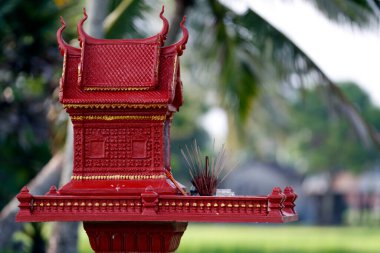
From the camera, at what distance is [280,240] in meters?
55.8

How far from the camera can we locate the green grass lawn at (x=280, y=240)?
48781 mm

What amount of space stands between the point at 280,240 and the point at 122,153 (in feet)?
132

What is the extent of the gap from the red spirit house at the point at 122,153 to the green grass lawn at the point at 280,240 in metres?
28.9

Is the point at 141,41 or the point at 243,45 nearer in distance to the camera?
the point at 141,41

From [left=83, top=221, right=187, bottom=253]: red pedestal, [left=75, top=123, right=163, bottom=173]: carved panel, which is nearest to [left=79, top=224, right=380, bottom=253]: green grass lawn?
[left=83, top=221, right=187, bottom=253]: red pedestal

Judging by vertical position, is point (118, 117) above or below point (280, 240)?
above

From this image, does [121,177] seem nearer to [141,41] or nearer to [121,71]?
[121,71]

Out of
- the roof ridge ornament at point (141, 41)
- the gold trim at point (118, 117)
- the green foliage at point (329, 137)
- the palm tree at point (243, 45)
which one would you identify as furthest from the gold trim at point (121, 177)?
the green foliage at point (329, 137)

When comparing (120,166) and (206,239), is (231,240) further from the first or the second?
(120,166)

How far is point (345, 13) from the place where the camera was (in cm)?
2338

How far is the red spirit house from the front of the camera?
51.3 feet

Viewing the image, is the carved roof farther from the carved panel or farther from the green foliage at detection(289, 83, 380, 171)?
the green foliage at detection(289, 83, 380, 171)

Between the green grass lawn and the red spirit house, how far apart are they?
28948 mm

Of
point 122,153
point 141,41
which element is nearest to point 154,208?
point 122,153
